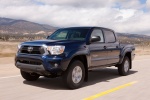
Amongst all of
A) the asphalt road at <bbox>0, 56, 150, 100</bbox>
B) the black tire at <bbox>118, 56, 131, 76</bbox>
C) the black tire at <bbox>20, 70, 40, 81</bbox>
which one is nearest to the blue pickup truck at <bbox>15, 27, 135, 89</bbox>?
the black tire at <bbox>20, 70, 40, 81</bbox>

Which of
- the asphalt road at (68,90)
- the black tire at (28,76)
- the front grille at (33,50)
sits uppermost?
the front grille at (33,50)

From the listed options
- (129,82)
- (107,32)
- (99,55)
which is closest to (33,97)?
(99,55)

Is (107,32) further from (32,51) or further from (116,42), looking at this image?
(32,51)

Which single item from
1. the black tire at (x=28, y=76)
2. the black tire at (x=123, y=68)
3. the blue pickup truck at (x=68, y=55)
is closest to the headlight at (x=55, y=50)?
the blue pickup truck at (x=68, y=55)

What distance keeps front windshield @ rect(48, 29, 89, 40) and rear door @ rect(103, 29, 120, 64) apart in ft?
3.88

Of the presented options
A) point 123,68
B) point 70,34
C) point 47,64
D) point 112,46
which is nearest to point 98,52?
point 70,34

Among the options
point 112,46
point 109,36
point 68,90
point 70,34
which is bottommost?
point 68,90

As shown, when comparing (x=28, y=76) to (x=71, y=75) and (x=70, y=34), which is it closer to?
(x=71, y=75)

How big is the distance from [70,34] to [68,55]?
5.41 feet

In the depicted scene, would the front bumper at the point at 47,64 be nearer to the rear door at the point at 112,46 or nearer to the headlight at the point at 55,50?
the headlight at the point at 55,50

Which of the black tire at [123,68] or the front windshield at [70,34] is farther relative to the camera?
the black tire at [123,68]

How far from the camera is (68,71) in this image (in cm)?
→ 711

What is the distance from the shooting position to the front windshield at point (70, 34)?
8.27m

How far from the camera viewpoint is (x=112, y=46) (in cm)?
952
